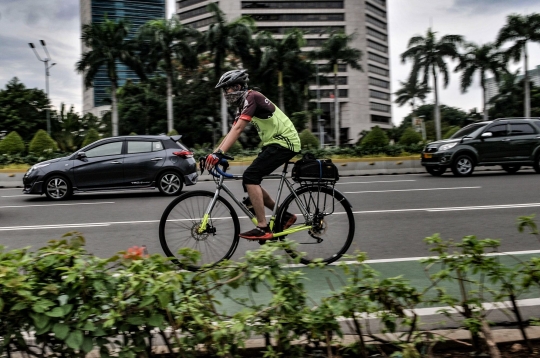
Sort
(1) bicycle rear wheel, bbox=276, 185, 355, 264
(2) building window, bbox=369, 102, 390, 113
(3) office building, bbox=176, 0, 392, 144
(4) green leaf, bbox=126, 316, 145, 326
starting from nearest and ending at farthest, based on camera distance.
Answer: (4) green leaf, bbox=126, 316, 145, 326, (1) bicycle rear wheel, bbox=276, 185, 355, 264, (3) office building, bbox=176, 0, 392, 144, (2) building window, bbox=369, 102, 390, 113

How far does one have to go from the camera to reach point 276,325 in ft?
9.64

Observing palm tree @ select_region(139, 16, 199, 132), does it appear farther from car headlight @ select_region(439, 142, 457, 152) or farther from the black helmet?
the black helmet

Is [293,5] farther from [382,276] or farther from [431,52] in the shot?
[382,276]

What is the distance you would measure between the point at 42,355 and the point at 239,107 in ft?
9.90

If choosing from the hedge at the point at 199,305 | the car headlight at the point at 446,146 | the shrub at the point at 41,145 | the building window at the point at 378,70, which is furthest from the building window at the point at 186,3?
the hedge at the point at 199,305

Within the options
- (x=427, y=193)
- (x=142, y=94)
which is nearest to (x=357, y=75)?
(x=142, y=94)

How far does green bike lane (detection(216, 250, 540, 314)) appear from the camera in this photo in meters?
3.66

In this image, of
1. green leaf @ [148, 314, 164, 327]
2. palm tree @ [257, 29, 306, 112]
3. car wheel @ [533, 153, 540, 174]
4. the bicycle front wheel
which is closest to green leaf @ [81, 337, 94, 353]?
green leaf @ [148, 314, 164, 327]

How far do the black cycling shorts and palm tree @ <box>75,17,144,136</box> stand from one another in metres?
40.8

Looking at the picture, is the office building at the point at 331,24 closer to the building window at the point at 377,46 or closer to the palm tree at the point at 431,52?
the building window at the point at 377,46

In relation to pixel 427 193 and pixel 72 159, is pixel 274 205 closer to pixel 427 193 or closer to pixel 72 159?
pixel 427 193

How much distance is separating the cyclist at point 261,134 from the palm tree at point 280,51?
138 ft

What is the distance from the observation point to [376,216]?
923 centimetres

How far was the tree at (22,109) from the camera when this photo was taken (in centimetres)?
6378
